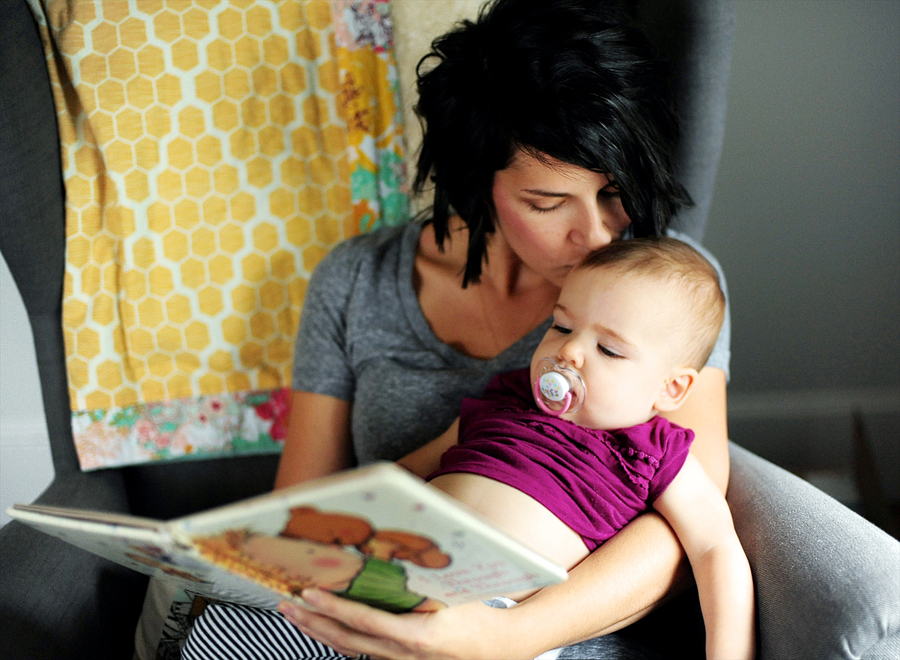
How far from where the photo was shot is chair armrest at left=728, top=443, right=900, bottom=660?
74 cm

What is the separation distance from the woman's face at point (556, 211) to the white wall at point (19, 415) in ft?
3.87

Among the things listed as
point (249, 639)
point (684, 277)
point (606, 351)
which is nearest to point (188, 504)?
point (249, 639)

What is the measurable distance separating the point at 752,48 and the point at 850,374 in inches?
35.4

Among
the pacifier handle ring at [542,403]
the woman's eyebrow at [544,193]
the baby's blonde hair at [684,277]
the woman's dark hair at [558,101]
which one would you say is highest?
the woman's dark hair at [558,101]

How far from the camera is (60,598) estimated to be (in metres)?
1.04

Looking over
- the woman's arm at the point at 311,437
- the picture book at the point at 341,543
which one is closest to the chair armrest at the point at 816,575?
the picture book at the point at 341,543

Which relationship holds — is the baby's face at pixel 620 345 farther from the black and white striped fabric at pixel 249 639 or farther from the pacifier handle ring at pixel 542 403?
the black and white striped fabric at pixel 249 639

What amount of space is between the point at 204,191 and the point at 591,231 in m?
0.76

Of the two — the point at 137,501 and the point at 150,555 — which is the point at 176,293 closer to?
the point at 137,501

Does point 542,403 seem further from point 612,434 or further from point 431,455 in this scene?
point 431,455

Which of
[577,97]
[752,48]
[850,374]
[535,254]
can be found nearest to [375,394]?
[535,254]

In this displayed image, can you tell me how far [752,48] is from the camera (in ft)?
5.35

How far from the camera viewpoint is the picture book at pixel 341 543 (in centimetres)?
47

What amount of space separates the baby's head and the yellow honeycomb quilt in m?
0.59
